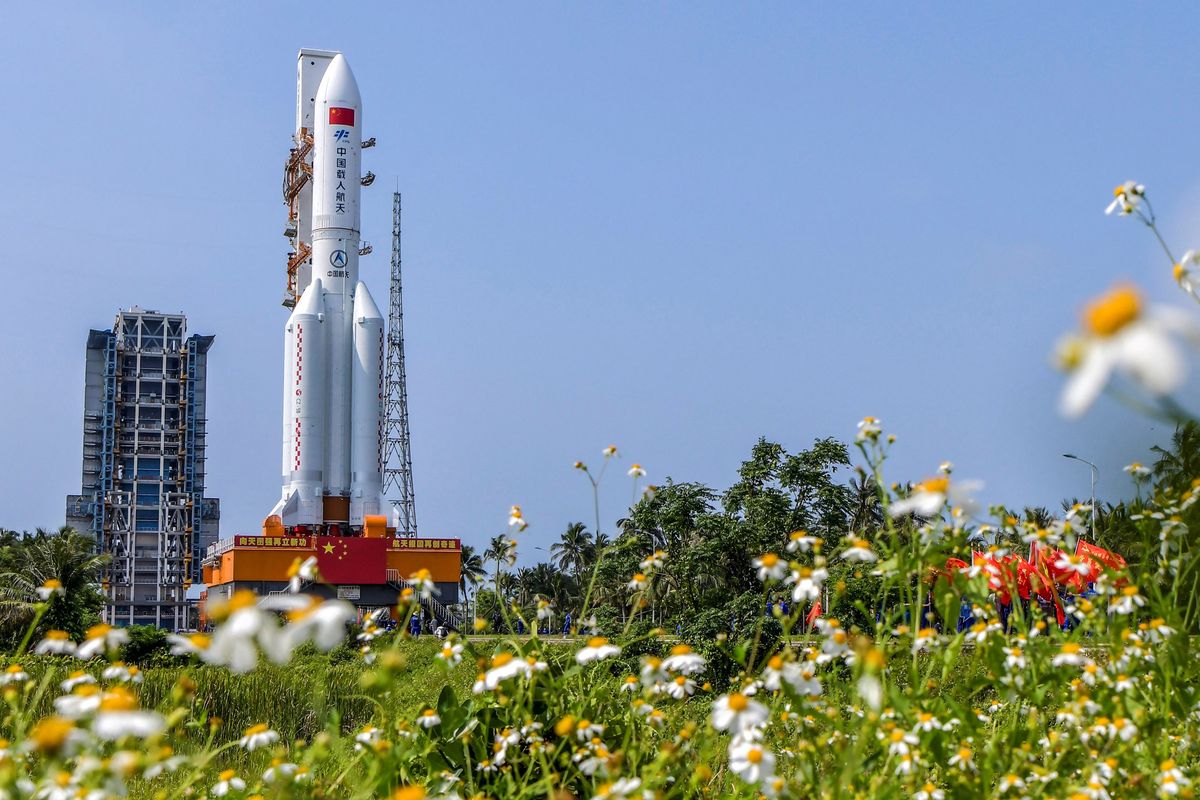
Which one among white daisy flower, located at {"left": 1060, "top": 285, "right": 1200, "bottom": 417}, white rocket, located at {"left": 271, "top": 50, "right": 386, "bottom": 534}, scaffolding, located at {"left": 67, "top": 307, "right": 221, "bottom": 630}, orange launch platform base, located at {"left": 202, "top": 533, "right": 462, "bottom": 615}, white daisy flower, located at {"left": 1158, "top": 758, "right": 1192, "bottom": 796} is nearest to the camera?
white daisy flower, located at {"left": 1060, "top": 285, "right": 1200, "bottom": 417}

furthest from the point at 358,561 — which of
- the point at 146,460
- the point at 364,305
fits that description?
the point at 146,460

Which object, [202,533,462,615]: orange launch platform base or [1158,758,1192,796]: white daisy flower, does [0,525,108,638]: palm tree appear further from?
[1158,758,1192,796]: white daisy flower

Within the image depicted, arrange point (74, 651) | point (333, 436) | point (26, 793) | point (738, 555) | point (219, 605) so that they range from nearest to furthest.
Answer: point (219, 605), point (26, 793), point (74, 651), point (738, 555), point (333, 436)

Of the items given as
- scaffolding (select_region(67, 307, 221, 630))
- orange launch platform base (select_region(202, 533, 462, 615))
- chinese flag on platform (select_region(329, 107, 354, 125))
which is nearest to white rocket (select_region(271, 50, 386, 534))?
chinese flag on platform (select_region(329, 107, 354, 125))

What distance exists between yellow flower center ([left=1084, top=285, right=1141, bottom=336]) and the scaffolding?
221 feet

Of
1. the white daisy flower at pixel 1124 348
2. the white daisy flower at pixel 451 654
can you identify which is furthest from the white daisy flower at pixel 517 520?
the white daisy flower at pixel 1124 348

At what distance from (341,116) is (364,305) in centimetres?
775

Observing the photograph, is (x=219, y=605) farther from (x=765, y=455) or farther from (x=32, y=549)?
(x=32, y=549)

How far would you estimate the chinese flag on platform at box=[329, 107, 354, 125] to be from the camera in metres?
48.2

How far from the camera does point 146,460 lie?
2616 inches

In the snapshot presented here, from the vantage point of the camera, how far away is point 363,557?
49.0m

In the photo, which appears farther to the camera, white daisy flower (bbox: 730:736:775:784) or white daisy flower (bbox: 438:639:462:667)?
white daisy flower (bbox: 438:639:462:667)

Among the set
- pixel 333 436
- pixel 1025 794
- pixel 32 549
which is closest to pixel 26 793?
pixel 1025 794

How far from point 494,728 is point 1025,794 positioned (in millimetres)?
2060
